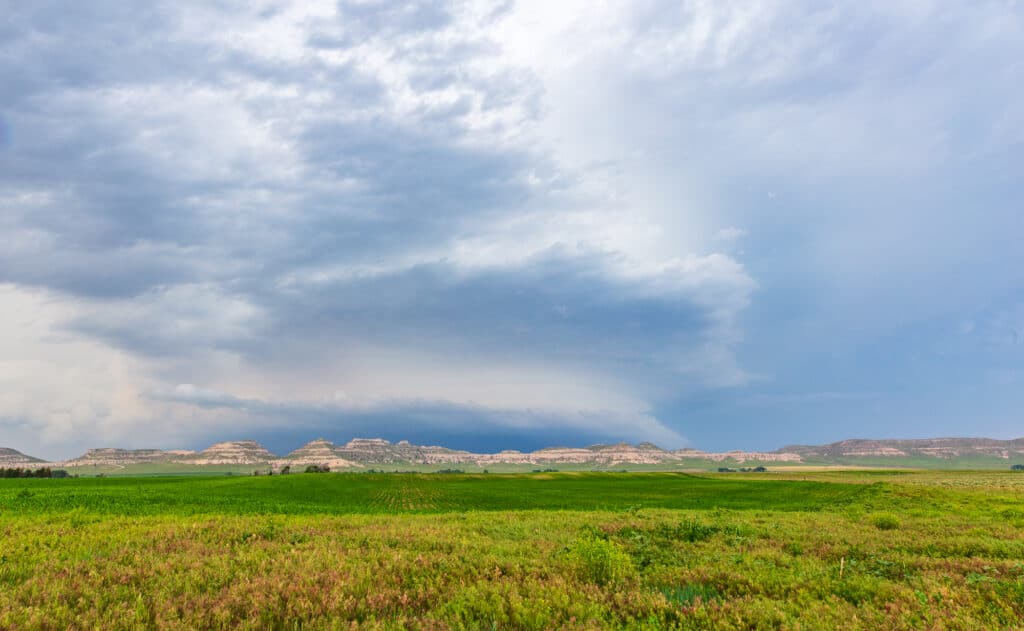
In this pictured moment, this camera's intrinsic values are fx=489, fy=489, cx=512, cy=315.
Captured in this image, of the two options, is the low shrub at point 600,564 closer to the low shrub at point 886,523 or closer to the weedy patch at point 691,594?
the weedy patch at point 691,594

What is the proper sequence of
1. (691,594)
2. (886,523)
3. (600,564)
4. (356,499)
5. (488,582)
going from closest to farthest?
(691,594) < (488,582) < (600,564) < (886,523) < (356,499)

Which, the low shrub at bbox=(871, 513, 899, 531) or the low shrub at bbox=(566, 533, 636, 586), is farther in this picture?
the low shrub at bbox=(871, 513, 899, 531)

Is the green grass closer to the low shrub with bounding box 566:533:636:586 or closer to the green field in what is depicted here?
the green field

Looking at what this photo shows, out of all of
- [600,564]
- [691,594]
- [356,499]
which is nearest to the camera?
[691,594]

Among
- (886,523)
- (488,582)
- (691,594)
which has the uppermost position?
(488,582)

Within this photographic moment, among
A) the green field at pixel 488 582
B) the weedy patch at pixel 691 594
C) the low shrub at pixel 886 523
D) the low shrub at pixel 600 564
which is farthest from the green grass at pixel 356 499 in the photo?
the weedy patch at pixel 691 594

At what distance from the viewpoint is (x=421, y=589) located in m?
8.96

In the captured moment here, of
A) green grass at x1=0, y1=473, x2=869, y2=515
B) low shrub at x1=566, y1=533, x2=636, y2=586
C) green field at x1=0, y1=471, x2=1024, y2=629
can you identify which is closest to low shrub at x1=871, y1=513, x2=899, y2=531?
green field at x1=0, y1=471, x2=1024, y2=629

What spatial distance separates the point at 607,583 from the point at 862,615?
4211 millimetres

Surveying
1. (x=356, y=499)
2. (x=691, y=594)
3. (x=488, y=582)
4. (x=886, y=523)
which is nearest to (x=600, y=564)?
(x=691, y=594)

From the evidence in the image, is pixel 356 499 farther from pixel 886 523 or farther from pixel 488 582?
pixel 488 582

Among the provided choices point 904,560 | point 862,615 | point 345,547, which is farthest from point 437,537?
point 904,560

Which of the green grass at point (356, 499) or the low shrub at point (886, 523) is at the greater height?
the low shrub at point (886, 523)

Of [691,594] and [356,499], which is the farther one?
[356,499]
